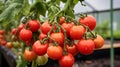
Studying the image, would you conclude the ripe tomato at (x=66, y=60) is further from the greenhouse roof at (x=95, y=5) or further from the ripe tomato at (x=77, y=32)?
the greenhouse roof at (x=95, y=5)

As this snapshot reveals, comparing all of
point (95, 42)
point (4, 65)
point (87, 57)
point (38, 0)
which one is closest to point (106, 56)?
point (87, 57)

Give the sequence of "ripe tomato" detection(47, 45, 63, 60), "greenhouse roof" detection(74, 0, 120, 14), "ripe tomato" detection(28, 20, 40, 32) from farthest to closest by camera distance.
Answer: "greenhouse roof" detection(74, 0, 120, 14), "ripe tomato" detection(28, 20, 40, 32), "ripe tomato" detection(47, 45, 63, 60)

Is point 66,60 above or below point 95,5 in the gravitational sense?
above

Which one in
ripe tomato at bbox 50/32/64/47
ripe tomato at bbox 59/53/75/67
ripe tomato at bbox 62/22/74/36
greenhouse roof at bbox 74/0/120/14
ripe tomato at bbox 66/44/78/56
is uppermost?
ripe tomato at bbox 62/22/74/36

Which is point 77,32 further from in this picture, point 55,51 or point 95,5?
point 95,5

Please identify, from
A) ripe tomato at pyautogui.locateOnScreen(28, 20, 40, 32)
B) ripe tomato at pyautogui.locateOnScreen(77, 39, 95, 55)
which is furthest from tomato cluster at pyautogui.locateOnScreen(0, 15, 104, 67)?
ripe tomato at pyautogui.locateOnScreen(28, 20, 40, 32)

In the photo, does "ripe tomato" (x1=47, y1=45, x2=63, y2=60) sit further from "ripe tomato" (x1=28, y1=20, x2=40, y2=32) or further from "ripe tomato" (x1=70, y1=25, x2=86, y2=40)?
"ripe tomato" (x1=28, y1=20, x2=40, y2=32)

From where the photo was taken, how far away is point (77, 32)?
0.79m

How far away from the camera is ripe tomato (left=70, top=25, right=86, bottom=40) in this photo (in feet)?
2.61

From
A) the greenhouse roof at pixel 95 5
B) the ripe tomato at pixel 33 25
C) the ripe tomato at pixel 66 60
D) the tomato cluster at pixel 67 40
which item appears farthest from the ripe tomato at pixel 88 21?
the greenhouse roof at pixel 95 5

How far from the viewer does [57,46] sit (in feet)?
2.64

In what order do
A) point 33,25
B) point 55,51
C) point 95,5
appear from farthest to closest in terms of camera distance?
point 95,5, point 33,25, point 55,51

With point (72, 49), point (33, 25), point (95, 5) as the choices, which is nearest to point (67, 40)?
point (72, 49)

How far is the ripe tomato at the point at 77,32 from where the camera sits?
2.61 ft
